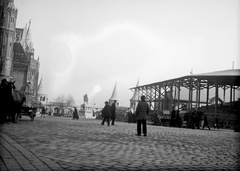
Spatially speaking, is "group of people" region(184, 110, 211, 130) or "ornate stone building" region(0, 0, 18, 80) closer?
"group of people" region(184, 110, 211, 130)

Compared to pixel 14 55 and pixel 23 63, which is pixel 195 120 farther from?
pixel 14 55

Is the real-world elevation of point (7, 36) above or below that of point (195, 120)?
above

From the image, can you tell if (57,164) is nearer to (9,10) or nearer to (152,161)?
(152,161)

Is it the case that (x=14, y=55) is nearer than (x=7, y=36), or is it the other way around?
(x=7, y=36)

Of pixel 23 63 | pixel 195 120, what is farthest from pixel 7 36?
pixel 195 120

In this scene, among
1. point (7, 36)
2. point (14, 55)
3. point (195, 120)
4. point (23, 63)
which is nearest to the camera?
point (195, 120)

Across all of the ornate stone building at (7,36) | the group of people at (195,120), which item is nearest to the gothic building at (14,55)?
the ornate stone building at (7,36)

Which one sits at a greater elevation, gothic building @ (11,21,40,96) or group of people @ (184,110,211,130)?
gothic building @ (11,21,40,96)

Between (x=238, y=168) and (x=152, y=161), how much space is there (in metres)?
1.47

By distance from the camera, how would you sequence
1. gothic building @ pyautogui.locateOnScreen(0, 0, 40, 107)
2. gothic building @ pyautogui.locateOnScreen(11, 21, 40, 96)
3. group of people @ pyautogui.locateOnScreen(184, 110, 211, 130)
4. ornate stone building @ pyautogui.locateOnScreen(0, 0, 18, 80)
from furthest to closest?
gothic building @ pyautogui.locateOnScreen(11, 21, 40, 96)
ornate stone building @ pyautogui.locateOnScreen(0, 0, 18, 80)
gothic building @ pyautogui.locateOnScreen(0, 0, 40, 107)
group of people @ pyautogui.locateOnScreen(184, 110, 211, 130)

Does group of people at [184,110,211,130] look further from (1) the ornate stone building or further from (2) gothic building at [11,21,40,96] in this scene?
(1) the ornate stone building

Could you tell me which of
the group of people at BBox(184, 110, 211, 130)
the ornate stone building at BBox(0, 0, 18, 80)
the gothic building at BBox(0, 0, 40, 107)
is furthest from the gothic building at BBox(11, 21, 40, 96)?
the group of people at BBox(184, 110, 211, 130)

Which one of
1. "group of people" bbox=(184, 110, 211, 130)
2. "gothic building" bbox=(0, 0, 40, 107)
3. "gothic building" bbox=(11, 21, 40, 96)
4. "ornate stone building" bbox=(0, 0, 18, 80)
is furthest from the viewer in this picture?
"gothic building" bbox=(11, 21, 40, 96)

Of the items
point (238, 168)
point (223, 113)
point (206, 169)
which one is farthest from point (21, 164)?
point (223, 113)
